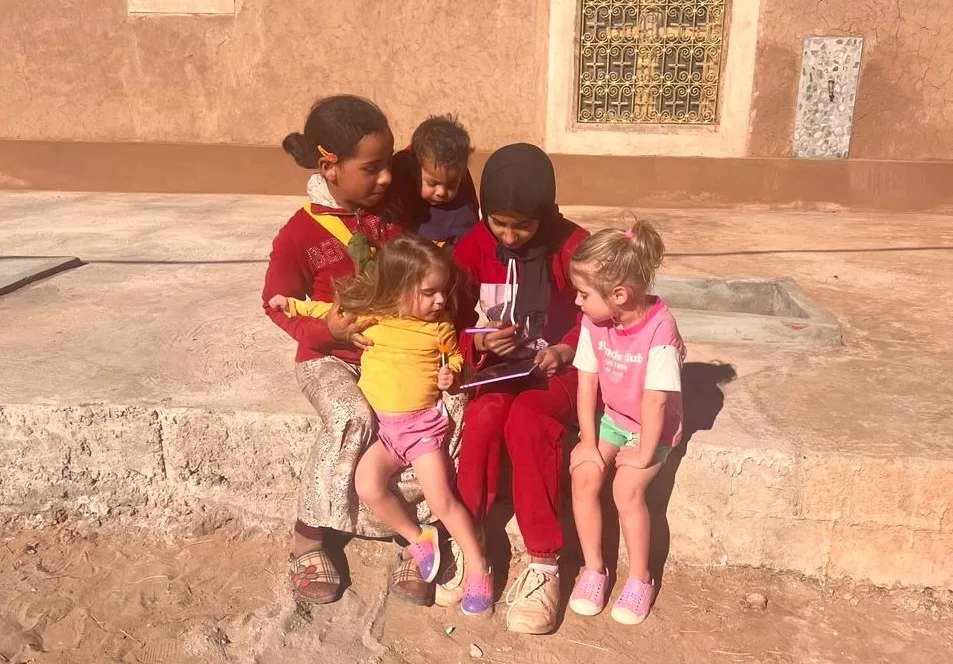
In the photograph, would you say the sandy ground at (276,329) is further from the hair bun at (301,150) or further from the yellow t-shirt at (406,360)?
the hair bun at (301,150)

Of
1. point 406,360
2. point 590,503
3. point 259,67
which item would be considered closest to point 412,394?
point 406,360

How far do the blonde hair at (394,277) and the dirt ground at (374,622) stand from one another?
0.93 m

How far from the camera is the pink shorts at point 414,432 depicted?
243 centimetres

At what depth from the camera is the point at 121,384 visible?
9.80 feet

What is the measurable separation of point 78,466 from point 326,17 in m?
6.19

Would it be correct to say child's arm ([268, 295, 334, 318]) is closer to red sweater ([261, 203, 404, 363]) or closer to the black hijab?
red sweater ([261, 203, 404, 363])

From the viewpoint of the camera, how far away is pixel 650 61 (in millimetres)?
7738

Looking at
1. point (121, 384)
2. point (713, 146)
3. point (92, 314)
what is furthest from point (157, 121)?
point (121, 384)

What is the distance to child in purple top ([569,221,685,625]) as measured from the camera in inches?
88.3

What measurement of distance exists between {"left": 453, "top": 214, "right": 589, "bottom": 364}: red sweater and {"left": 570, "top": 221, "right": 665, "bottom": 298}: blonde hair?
0.33m

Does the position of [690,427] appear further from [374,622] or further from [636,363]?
[374,622]

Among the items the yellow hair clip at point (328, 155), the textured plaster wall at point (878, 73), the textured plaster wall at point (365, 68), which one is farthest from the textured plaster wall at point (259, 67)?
the yellow hair clip at point (328, 155)

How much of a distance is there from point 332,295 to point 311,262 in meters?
0.13

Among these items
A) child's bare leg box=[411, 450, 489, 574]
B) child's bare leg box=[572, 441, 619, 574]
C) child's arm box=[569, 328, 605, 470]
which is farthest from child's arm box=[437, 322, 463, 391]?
child's bare leg box=[572, 441, 619, 574]
